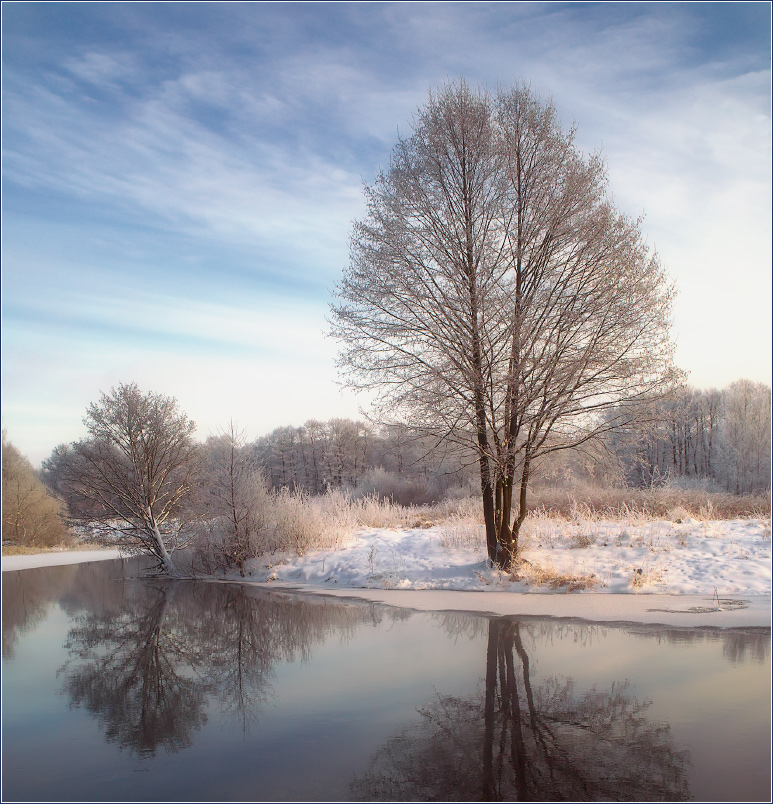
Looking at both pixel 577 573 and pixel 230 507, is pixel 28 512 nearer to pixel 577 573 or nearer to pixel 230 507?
pixel 230 507

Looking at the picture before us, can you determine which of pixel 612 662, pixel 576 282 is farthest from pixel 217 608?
pixel 576 282

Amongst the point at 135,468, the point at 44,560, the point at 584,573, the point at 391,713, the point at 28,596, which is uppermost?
the point at 135,468

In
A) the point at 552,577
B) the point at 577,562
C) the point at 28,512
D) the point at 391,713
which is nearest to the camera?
the point at 391,713

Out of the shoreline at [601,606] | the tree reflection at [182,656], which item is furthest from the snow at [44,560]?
the shoreline at [601,606]

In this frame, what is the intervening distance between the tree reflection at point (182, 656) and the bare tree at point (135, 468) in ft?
13.7

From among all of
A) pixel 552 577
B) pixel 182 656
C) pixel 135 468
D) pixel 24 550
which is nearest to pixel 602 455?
pixel 552 577

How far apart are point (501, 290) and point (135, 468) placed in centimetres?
1135

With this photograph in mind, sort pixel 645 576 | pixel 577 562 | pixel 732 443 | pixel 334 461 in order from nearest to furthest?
pixel 645 576 → pixel 577 562 → pixel 732 443 → pixel 334 461

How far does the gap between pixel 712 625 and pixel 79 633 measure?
994 centimetres

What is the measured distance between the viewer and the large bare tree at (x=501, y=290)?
11.2m

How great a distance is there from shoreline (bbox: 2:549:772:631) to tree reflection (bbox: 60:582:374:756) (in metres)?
1.17

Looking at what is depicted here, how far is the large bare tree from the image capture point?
1124 centimetres

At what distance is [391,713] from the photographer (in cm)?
544

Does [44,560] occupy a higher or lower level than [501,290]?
lower
